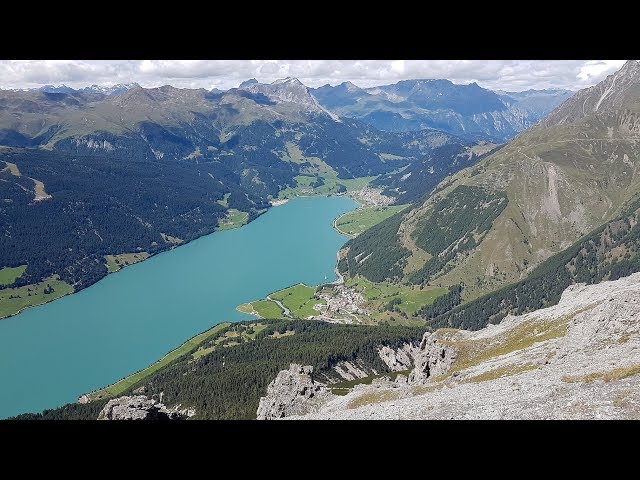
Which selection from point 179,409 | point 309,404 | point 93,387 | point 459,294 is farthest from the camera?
point 459,294

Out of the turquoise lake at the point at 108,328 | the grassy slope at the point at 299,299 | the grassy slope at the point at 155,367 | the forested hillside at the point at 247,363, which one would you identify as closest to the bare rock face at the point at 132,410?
the forested hillside at the point at 247,363

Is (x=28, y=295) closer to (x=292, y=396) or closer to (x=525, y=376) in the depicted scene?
(x=292, y=396)

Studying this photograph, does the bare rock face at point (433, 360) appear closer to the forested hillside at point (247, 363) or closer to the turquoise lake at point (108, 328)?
the forested hillside at point (247, 363)

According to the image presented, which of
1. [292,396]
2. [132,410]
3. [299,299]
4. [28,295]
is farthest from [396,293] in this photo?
[132,410]

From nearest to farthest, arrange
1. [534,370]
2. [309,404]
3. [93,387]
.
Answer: [534,370] < [309,404] < [93,387]
